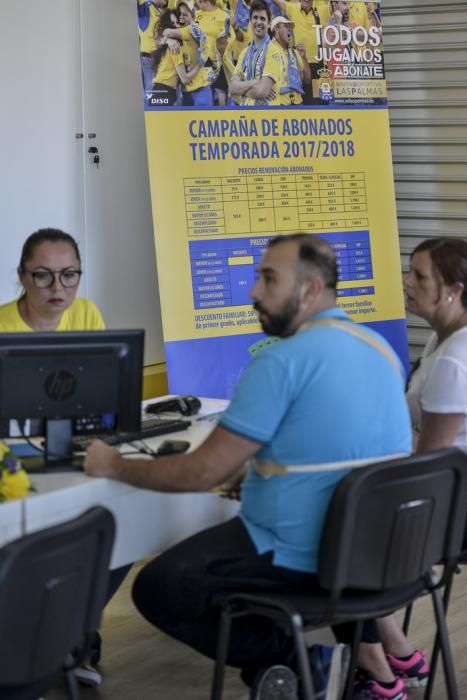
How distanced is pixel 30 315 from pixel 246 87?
1.98m

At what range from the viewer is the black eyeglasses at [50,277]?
143 inches

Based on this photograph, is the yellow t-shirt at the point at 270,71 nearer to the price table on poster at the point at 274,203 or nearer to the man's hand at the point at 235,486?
the price table on poster at the point at 274,203

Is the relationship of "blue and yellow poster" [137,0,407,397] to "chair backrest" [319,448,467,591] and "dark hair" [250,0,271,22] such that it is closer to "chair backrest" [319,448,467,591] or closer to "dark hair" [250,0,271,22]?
"dark hair" [250,0,271,22]

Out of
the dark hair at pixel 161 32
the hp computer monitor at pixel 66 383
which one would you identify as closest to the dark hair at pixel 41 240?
the hp computer monitor at pixel 66 383

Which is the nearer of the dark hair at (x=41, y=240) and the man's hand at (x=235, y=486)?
the man's hand at (x=235, y=486)

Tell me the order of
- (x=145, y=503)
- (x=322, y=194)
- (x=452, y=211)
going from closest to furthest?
1. (x=145, y=503)
2. (x=322, y=194)
3. (x=452, y=211)

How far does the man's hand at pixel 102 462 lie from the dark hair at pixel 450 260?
3.95 feet

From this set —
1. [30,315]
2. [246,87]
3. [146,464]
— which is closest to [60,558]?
[146,464]

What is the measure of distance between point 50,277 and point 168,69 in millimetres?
1710

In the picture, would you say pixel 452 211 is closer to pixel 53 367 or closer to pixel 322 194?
pixel 322 194

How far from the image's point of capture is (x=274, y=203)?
5.27m

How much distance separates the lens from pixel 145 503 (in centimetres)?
279

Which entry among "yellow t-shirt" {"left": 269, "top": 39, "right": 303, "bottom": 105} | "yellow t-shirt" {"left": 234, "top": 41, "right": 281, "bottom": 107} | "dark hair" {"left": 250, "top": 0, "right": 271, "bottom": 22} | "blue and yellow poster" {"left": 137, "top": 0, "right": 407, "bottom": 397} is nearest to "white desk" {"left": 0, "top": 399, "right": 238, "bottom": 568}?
"blue and yellow poster" {"left": 137, "top": 0, "right": 407, "bottom": 397}

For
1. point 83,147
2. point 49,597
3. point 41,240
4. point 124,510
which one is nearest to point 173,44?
point 83,147
